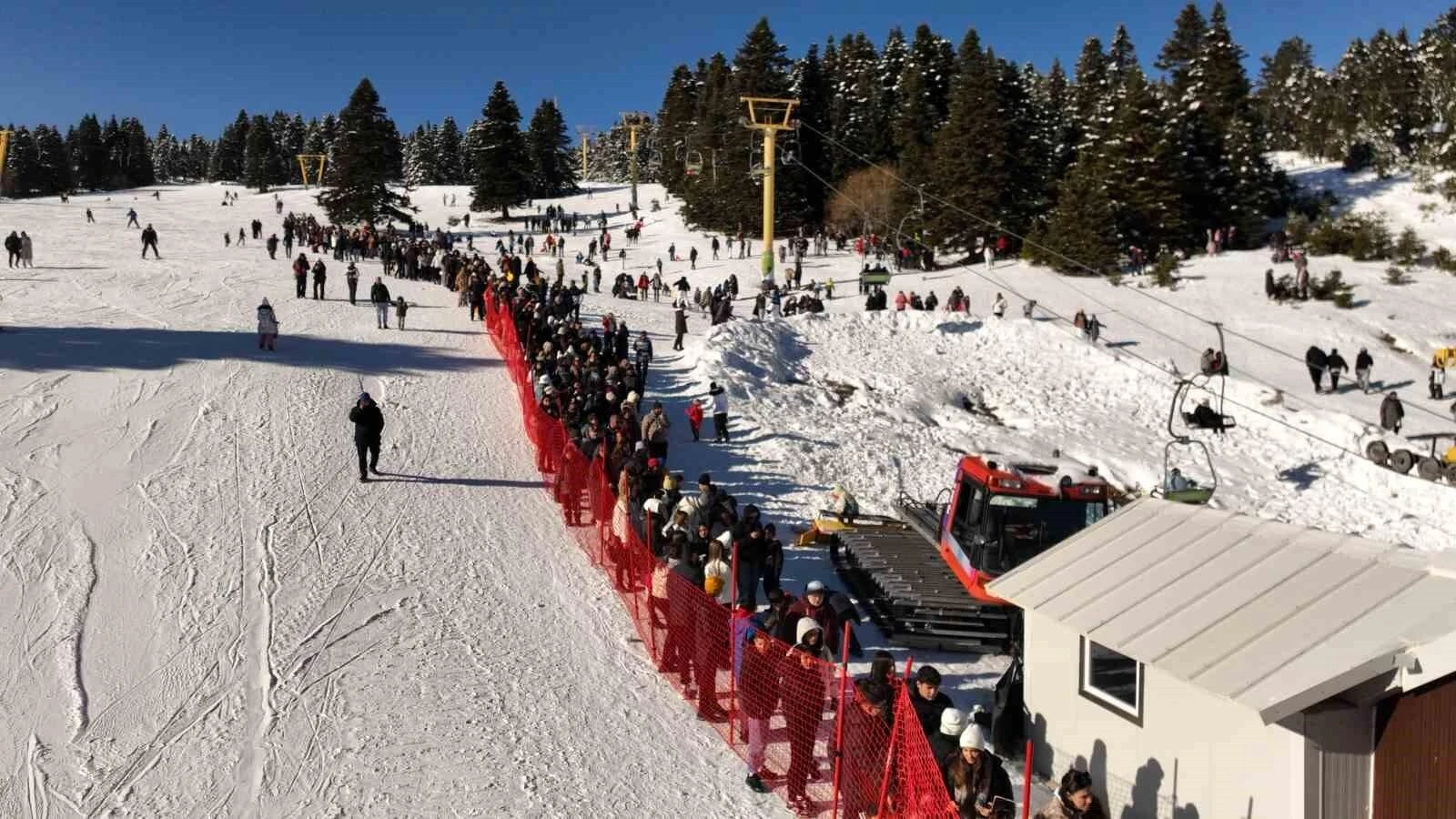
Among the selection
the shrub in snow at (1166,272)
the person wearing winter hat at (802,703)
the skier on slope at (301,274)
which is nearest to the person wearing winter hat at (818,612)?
the person wearing winter hat at (802,703)

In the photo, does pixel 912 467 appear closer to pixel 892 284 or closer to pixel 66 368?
pixel 66 368

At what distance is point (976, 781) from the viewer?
627 centimetres

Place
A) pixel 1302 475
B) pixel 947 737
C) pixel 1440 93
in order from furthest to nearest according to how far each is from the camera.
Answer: pixel 1440 93 < pixel 1302 475 < pixel 947 737

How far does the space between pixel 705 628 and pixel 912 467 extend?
13850 millimetres

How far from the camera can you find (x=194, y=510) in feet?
46.6

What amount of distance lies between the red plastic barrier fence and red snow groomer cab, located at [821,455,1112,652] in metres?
2.53

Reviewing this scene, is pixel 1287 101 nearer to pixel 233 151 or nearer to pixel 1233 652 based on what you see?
pixel 1233 652

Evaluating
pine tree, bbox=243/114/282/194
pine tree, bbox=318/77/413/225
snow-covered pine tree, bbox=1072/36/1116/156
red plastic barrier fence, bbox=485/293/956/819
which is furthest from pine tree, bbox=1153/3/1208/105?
pine tree, bbox=243/114/282/194

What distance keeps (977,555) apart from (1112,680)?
4.76 meters

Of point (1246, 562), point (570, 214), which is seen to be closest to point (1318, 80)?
point (570, 214)

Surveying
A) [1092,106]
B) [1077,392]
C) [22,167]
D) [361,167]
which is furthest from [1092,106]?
[22,167]

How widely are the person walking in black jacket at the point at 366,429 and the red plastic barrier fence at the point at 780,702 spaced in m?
5.18

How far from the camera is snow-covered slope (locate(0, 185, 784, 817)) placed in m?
8.05

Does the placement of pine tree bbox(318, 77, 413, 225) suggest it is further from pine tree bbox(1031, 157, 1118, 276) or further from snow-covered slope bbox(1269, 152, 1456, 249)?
snow-covered slope bbox(1269, 152, 1456, 249)
